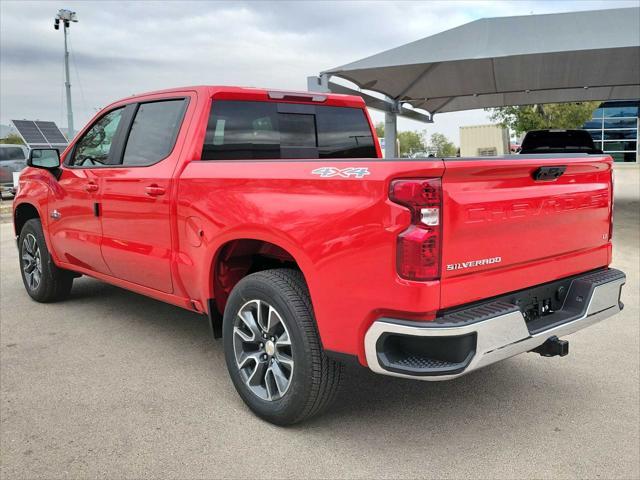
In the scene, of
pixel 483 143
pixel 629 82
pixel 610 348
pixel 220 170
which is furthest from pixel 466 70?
pixel 483 143

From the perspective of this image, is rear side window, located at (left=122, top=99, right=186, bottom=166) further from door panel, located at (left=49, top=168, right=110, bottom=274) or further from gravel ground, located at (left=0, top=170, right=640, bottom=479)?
gravel ground, located at (left=0, top=170, right=640, bottom=479)

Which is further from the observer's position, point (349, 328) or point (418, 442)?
Result: point (418, 442)

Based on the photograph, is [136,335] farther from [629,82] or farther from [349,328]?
[629,82]

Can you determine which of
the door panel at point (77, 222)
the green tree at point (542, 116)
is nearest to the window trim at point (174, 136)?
the door panel at point (77, 222)

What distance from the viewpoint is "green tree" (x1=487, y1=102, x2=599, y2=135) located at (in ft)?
113

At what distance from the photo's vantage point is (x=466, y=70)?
1462cm

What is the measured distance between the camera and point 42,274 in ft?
19.0

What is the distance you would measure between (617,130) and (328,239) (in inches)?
2133

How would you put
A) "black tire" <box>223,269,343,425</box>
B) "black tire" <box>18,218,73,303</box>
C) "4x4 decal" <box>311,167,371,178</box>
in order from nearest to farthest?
"4x4 decal" <box>311,167,371,178</box>, "black tire" <box>223,269,343,425</box>, "black tire" <box>18,218,73,303</box>

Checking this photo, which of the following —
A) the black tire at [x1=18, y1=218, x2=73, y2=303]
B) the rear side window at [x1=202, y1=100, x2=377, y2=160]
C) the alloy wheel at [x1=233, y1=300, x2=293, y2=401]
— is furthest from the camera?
the black tire at [x1=18, y1=218, x2=73, y2=303]

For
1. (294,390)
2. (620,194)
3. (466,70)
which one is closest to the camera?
(294,390)

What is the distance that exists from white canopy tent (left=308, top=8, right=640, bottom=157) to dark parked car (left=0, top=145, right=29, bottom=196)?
12.6 meters

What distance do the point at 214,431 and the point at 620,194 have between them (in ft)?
64.4

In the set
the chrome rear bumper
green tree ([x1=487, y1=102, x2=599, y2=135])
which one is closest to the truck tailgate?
the chrome rear bumper
